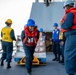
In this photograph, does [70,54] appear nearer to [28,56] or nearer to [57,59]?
[28,56]

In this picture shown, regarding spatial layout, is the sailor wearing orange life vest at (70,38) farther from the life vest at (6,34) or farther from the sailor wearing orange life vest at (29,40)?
the life vest at (6,34)

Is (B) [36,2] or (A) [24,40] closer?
(A) [24,40]

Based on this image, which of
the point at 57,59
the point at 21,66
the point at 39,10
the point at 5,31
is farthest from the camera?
the point at 39,10

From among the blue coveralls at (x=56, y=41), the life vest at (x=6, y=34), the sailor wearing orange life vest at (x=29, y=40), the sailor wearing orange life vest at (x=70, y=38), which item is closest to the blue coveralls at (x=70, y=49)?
the sailor wearing orange life vest at (x=70, y=38)

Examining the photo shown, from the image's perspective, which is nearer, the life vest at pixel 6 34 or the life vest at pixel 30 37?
the life vest at pixel 30 37

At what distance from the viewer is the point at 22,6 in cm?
1367

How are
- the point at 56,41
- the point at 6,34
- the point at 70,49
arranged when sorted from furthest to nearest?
the point at 56,41 < the point at 6,34 < the point at 70,49

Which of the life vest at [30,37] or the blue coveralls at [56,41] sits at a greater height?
the life vest at [30,37]

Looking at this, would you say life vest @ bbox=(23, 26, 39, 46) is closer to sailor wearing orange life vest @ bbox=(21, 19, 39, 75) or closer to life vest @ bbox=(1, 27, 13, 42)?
sailor wearing orange life vest @ bbox=(21, 19, 39, 75)

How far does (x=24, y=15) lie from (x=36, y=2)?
4.03 feet

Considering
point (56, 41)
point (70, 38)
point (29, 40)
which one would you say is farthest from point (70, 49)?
point (56, 41)

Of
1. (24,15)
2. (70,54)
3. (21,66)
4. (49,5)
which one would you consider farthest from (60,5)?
(70,54)

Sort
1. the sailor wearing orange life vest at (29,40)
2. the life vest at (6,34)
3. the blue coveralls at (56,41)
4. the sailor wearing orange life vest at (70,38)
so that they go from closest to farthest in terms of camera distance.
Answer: the sailor wearing orange life vest at (70,38), the sailor wearing orange life vest at (29,40), the life vest at (6,34), the blue coveralls at (56,41)

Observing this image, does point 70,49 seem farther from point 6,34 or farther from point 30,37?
point 6,34
